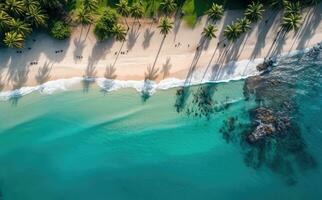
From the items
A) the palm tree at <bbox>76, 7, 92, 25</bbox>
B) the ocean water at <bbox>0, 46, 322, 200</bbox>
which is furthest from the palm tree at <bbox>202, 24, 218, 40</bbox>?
the palm tree at <bbox>76, 7, 92, 25</bbox>

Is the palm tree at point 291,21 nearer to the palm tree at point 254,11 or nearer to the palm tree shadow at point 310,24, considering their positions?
the palm tree shadow at point 310,24

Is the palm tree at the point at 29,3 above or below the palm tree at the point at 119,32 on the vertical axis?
above

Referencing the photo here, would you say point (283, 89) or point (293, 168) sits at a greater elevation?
point (283, 89)

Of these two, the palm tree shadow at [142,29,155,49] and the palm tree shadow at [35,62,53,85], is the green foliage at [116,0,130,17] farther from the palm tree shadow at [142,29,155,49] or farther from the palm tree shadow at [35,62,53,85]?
the palm tree shadow at [35,62,53,85]

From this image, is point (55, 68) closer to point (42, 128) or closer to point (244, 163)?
point (42, 128)

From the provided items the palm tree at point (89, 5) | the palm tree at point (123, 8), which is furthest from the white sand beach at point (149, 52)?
the palm tree at point (89, 5)

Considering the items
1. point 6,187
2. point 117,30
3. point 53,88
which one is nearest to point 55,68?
point 53,88

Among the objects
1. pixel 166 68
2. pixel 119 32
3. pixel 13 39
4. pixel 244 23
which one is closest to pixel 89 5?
pixel 119 32
